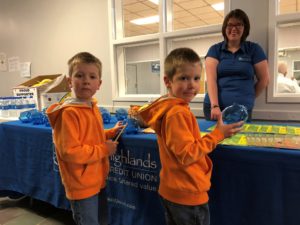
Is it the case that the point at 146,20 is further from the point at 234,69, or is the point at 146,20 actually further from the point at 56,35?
the point at 234,69

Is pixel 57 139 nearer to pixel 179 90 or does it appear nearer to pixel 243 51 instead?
pixel 179 90

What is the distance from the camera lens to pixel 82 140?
104 cm

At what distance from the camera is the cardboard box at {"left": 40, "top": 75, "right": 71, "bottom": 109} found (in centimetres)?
215

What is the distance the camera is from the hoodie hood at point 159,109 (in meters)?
0.87

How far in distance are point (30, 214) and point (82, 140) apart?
4.34ft

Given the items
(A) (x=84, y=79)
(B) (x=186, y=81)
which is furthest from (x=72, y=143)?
(B) (x=186, y=81)

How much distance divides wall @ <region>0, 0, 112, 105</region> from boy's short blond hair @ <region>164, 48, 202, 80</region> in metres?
1.71

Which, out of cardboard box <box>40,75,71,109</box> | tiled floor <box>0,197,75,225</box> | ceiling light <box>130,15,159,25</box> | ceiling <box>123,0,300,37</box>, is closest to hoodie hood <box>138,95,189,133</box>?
tiled floor <box>0,197,75,225</box>

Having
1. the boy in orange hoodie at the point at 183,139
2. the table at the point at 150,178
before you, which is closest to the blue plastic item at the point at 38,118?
the table at the point at 150,178

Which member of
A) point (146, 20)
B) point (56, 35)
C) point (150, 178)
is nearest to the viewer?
point (150, 178)

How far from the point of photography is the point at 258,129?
1289 mm

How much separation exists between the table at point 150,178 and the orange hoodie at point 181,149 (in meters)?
0.17

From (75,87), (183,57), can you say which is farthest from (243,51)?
(75,87)

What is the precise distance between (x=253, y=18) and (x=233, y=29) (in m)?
0.38
